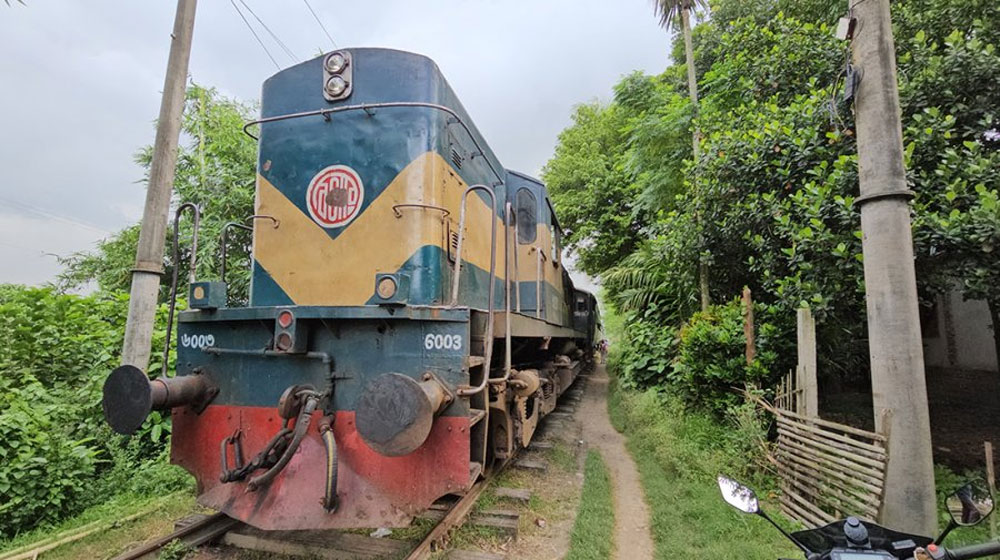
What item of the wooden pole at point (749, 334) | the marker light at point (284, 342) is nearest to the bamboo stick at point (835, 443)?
the wooden pole at point (749, 334)

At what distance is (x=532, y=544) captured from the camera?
3.62 metres

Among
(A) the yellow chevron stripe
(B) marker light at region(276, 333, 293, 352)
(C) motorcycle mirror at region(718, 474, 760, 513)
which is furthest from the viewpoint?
(A) the yellow chevron stripe

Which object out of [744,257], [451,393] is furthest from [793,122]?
[451,393]

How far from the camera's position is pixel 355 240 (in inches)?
139

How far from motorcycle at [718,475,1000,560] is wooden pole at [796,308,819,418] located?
2757 millimetres

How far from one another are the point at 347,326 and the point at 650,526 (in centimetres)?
322

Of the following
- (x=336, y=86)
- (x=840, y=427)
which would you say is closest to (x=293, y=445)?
(x=336, y=86)

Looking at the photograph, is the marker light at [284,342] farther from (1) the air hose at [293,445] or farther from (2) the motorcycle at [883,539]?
(2) the motorcycle at [883,539]

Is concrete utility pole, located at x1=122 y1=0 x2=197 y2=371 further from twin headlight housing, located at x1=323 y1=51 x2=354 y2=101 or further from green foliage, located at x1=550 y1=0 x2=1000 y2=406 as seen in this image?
green foliage, located at x1=550 y1=0 x2=1000 y2=406

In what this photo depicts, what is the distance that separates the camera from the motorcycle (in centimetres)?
147

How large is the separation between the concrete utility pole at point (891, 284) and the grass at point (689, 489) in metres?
0.93

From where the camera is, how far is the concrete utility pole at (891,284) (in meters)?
3.26

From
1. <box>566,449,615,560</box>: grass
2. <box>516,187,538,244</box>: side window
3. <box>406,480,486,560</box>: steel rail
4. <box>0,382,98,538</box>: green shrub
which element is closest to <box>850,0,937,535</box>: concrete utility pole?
<box>566,449,615,560</box>: grass

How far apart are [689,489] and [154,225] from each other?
5887mm
